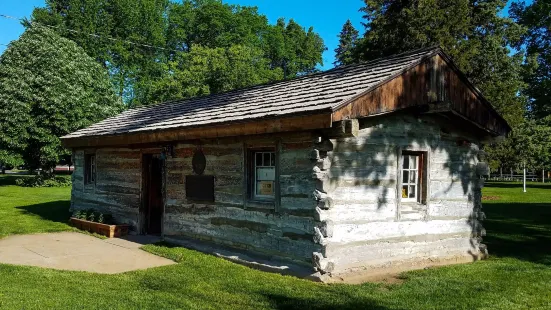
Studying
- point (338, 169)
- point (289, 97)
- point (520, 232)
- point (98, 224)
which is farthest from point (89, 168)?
point (520, 232)

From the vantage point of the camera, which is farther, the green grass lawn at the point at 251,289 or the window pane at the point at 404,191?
the window pane at the point at 404,191

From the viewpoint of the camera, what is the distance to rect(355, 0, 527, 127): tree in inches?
835

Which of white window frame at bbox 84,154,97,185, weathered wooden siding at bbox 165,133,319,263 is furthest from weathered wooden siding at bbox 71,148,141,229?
weathered wooden siding at bbox 165,133,319,263

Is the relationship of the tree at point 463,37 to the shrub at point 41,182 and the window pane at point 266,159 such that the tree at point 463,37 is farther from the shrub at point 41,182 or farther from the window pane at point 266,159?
the shrub at point 41,182

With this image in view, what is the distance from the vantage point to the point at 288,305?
6348 mm

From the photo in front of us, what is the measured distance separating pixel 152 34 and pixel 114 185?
35.4m

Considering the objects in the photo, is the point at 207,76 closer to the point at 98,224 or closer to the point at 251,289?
the point at 98,224

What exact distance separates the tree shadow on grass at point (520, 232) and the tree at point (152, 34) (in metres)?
20.9

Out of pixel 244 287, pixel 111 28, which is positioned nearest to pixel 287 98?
pixel 244 287

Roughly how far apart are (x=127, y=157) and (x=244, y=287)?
22.9 ft

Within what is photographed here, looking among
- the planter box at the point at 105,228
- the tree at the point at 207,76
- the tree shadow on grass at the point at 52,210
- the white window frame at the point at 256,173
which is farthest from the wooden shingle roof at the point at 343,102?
the tree at the point at 207,76

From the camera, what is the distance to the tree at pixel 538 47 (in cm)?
2804

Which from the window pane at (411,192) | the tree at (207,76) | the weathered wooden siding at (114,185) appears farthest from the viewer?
the tree at (207,76)

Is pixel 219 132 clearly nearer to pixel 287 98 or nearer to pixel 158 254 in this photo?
pixel 287 98
